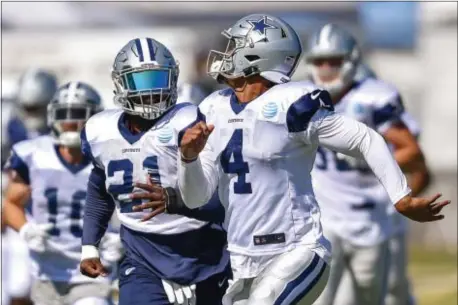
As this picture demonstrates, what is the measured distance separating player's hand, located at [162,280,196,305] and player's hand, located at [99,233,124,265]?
1.15 metres

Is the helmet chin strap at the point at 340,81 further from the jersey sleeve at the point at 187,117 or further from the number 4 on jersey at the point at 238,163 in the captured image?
the number 4 on jersey at the point at 238,163

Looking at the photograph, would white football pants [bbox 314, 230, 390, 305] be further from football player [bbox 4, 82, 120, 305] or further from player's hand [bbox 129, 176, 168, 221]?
player's hand [bbox 129, 176, 168, 221]

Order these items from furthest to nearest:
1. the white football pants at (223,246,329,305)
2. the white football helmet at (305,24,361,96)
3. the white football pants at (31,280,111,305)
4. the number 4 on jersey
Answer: the white football helmet at (305,24,361,96), the white football pants at (31,280,111,305), the number 4 on jersey, the white football pants at (223,246,329,305)

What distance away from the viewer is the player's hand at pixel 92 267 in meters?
7.20

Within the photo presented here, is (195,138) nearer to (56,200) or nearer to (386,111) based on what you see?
(56,200)

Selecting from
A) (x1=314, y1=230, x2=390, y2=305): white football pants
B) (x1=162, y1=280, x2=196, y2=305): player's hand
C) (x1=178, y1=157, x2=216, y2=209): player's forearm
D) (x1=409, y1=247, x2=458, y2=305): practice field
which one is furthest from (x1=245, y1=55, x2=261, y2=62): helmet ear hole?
(x1=409, y1=247, x2=458, y2=305): practice field

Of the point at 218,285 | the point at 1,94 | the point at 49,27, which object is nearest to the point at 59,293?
the point at 218,285

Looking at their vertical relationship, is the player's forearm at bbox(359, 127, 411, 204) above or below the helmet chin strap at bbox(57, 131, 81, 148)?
below

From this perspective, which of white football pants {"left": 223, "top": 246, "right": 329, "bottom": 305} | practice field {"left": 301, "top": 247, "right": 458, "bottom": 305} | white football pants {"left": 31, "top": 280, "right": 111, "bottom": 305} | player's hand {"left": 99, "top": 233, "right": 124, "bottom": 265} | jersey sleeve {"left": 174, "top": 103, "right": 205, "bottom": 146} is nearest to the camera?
white football pants {"left": 223, "top": 246, "right": 329, "bottom": 305}

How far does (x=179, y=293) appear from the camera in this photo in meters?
7.14

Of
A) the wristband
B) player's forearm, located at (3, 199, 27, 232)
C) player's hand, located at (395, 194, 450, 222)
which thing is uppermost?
player's hand, located at (395, 194, 450, 222)

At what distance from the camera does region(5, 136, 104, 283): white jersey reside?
8680 millimetres

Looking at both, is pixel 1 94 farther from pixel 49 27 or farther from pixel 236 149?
pixel 49 27

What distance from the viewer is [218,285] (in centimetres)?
725
